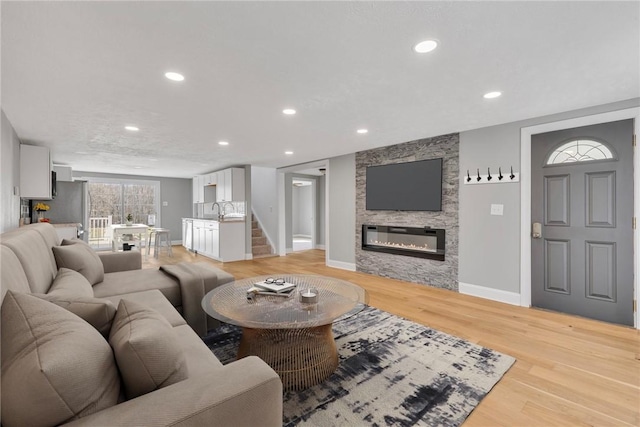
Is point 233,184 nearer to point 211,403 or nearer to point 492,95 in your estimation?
point 492,95

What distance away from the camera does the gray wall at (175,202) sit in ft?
30.9

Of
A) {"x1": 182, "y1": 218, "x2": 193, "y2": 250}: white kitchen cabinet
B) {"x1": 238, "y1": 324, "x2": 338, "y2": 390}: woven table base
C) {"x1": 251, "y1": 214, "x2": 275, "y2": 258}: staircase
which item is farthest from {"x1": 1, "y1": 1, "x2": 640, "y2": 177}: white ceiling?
{"x1": 182, "y1": 218, "x2": 193, "y2": 250}: white kitchen cabinet

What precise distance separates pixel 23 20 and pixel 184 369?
2.10m

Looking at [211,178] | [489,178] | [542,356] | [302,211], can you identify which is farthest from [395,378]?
[302,211]

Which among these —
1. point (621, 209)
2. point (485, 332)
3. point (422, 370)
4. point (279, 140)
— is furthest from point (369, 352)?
point (279, 140)

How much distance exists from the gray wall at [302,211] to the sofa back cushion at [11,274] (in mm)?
10005

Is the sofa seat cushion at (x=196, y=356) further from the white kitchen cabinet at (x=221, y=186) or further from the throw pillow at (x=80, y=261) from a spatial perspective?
the white kitchen cabinet at (x=221, y=186)

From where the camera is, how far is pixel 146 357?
958 millimetres

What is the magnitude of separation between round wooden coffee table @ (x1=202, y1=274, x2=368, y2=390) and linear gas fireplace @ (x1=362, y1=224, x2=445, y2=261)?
255cm

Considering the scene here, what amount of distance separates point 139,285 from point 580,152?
4.71 m

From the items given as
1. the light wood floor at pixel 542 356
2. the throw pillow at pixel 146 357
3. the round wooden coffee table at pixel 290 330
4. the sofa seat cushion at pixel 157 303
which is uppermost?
the throw pillow at pixel 146 357

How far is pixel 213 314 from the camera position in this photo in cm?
193

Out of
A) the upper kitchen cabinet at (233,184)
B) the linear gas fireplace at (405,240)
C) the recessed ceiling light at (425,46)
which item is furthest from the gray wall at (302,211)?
the recessed ceiling light at (425,46)

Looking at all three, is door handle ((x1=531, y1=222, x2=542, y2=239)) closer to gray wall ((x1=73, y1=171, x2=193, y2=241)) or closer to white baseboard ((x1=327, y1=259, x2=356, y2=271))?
white baseboard ((x1=327, y1=259, x2=356, y2=271))
